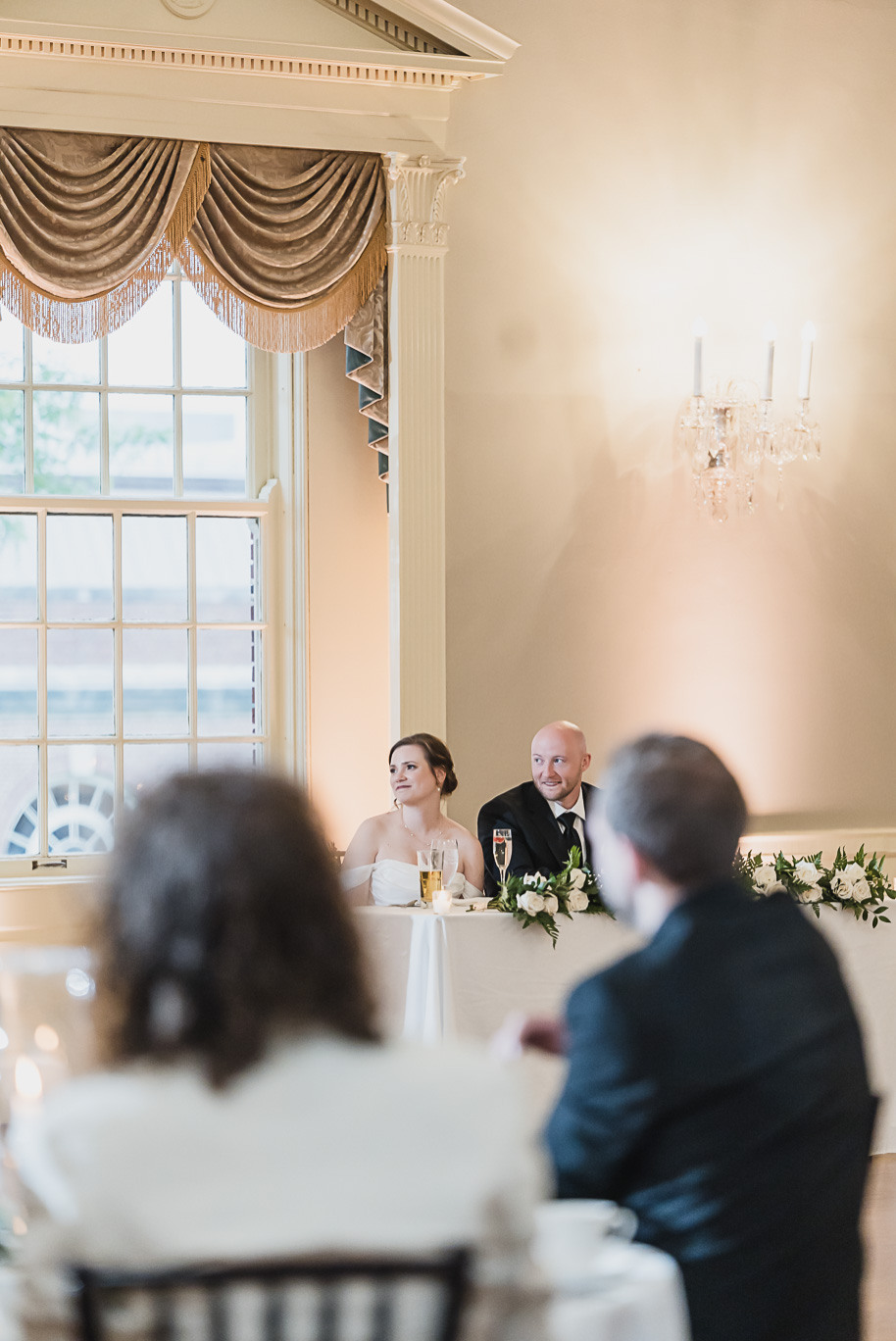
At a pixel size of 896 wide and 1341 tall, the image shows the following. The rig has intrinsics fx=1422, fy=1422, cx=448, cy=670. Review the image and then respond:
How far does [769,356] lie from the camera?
17.3ft

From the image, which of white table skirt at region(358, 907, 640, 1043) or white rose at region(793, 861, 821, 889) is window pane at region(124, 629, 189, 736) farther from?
white rose at region(793, 861, 821, 889)

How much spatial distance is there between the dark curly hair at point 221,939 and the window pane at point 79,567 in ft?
13.8

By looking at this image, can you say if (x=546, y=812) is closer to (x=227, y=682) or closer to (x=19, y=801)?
(x=227, y=682)

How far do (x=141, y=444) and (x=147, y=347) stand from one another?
14.2 inches

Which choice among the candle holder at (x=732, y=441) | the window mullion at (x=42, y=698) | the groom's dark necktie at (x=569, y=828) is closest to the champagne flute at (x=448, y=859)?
the groom's dark necktie at (x=569, y=828)

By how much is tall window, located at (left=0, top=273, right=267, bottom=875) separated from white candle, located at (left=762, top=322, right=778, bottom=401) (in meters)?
1.96

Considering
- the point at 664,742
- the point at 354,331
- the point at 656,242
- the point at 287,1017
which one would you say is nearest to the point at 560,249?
the point at 656,242

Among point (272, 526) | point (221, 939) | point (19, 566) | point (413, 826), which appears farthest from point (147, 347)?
point (221, 939)

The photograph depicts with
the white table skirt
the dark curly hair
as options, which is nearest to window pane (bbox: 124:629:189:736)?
the white table skirt

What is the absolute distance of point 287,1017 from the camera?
3.67ft

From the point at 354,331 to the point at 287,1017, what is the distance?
13.9 feet

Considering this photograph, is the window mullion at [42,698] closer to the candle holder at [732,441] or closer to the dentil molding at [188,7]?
the dentil molding at [188,7]

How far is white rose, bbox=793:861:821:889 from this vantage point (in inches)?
161

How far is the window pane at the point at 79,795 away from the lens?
520cm
